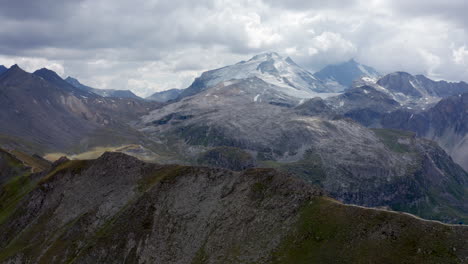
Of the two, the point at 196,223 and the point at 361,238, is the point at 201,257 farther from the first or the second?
the point at 361,238

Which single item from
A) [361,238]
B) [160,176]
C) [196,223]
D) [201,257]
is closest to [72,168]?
[160,176]

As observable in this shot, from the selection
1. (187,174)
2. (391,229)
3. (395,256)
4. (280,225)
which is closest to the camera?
(395,256)

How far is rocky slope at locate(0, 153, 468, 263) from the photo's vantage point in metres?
96.6

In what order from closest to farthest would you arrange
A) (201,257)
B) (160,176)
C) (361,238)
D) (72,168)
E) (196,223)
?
(361,238) < (201,257) < (196,223) < (160,176) < (72,168)

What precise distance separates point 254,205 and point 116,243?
46.9 m

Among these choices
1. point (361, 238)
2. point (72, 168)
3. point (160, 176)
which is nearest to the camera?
point (361, 238)

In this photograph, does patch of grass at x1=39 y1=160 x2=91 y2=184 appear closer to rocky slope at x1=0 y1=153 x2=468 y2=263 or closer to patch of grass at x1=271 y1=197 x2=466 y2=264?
rocky slope at x1=0 y1=153 x2=468 y2=263

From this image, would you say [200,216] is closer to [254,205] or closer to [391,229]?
[254,205]

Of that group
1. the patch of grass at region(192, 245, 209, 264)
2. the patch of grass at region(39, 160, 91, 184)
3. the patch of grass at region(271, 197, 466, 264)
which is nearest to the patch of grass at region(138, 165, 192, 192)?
the patch of grass at region(192, 245, 209, 264)

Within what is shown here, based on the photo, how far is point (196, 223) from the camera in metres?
135

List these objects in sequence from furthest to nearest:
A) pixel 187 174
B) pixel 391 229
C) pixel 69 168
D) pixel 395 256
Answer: pixel 69 168 < pixel 187 174 < pixel 391 229 < pixel 395 256

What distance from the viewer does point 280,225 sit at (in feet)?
386

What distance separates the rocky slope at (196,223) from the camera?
9662 cm

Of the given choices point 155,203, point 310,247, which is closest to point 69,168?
point 155,203
